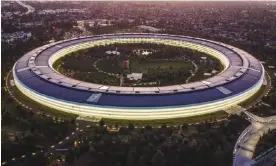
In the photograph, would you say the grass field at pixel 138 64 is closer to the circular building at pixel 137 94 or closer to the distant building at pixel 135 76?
the distant building at pixel 135 76

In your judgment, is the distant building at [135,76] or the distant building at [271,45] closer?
the distant building at [135,76]

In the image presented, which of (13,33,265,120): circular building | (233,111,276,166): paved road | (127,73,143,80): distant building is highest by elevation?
(13,33,265,120): circular building

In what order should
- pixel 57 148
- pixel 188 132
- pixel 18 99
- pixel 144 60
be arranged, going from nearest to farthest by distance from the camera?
1. pixel 57 148
2. pixel 188 132
3. pixel 18 99
4. pixel 144 60

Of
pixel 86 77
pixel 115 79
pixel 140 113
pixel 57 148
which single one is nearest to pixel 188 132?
pixel 140 113

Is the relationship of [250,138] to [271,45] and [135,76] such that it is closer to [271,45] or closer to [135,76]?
[135,76]

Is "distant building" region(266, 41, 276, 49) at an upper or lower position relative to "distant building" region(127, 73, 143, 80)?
upper

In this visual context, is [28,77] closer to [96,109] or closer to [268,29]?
[96,109]

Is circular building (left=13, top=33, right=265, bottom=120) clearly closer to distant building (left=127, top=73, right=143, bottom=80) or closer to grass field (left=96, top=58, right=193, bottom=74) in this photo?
distant building (left=127, top=73, right=143, bottom=80)

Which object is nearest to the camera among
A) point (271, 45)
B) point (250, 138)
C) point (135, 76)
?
point (250, 138)

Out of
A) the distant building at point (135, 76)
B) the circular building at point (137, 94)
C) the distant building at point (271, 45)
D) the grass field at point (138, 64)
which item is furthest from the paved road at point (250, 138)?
the distant building at point (271, 45)

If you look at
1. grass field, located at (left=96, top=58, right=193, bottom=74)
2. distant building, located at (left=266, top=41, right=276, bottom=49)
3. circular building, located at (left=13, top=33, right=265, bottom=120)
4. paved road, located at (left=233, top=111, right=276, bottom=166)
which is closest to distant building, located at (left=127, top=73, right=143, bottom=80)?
grass field, located at (left=96, top=58, right=193, bottom=74)

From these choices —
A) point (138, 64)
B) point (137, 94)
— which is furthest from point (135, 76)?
point (137, 94)
